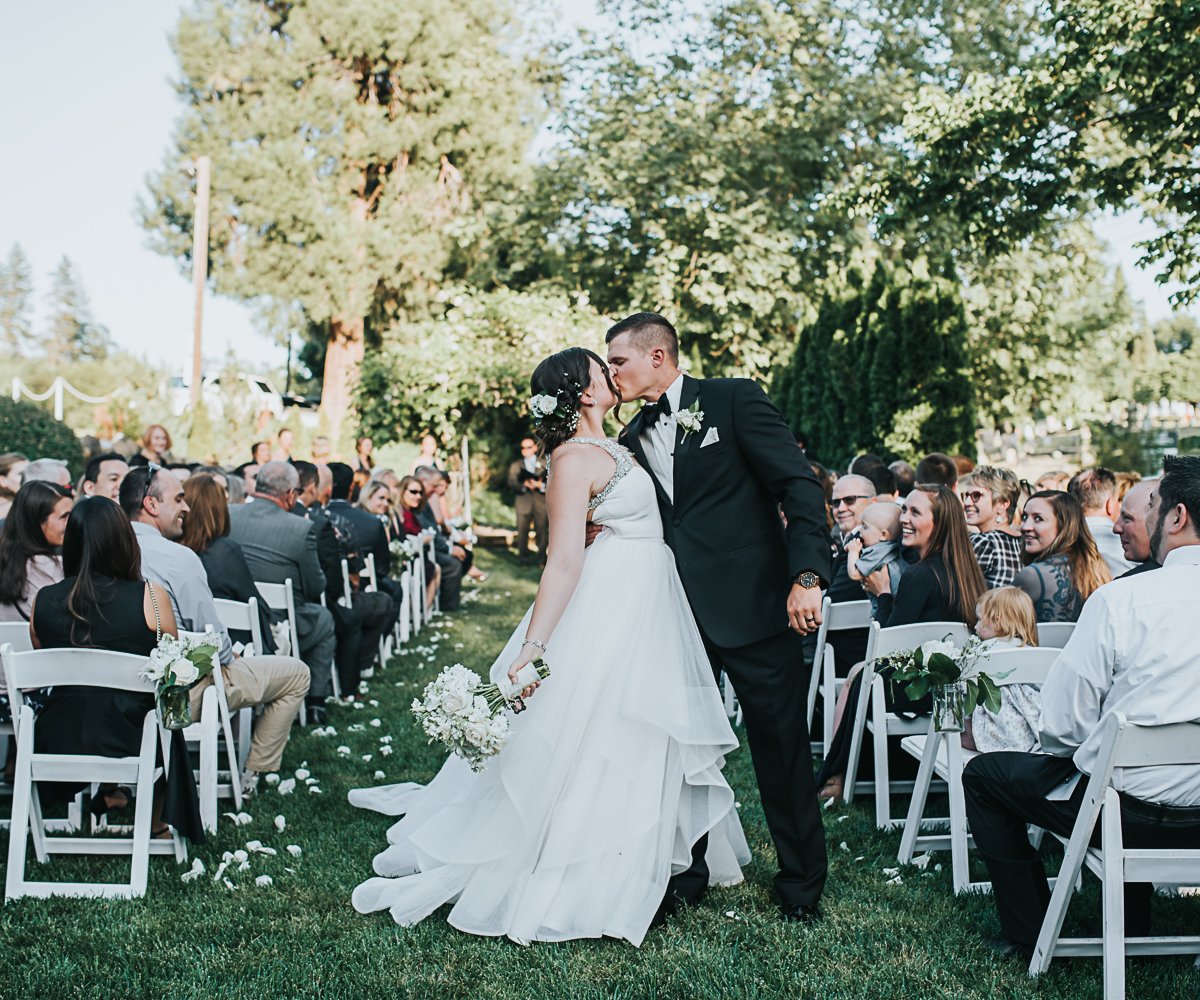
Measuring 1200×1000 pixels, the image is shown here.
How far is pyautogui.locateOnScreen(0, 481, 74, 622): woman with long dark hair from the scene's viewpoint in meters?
Answer: 5.21

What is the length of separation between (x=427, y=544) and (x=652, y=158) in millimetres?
10422

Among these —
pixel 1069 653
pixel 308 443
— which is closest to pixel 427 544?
pixel 1069 653

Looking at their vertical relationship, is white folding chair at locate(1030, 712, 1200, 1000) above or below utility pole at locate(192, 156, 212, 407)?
below

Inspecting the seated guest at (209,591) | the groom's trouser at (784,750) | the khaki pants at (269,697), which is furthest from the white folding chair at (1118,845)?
the khaki pants at (269,697)

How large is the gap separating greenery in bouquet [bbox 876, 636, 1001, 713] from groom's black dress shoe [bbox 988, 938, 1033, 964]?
2.51 feet

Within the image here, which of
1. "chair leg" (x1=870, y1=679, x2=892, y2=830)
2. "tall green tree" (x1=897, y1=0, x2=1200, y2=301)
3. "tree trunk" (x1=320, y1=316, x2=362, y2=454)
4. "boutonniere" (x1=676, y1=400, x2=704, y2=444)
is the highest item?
"tall green tree" (x1=897, y1=0, x2=1200, y2=301)

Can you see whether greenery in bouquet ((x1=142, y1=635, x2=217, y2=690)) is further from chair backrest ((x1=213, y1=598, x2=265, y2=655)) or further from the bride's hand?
chair backrest ((x1=213, y1=598, x2=265, y2=655))

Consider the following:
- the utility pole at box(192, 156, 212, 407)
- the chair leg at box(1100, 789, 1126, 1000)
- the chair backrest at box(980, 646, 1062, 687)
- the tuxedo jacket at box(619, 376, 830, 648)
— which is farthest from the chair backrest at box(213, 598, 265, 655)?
the utility pole at box(192, 156, 212, 407)

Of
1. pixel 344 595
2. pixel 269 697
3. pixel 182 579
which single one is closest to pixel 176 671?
pixel 182 579

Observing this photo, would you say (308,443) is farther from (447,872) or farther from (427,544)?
(447,872)

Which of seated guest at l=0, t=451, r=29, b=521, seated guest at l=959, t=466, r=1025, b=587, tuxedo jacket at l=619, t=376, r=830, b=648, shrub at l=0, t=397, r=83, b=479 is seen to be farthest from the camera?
shrub at l=0, t=397, r=83, b=479

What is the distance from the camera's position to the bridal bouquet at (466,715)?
3658mm

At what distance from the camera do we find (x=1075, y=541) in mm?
5523

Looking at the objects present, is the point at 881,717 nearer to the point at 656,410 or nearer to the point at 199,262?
the point at 656,410
